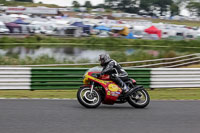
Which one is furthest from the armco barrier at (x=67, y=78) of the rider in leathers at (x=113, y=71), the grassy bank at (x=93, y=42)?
the grassy bank at (x=93, y=42)

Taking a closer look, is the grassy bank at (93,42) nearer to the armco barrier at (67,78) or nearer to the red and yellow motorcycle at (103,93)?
the armco barrier at (67,78)

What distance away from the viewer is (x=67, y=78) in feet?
43.6

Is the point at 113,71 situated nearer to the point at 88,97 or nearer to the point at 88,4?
the point at 88,97

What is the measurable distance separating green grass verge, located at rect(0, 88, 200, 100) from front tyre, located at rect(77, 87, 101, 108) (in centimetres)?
326

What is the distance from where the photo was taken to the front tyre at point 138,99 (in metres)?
9.16

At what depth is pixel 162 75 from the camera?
13914mm

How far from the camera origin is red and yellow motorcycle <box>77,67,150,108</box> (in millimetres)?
8766

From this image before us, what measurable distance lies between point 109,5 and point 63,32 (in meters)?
89.3

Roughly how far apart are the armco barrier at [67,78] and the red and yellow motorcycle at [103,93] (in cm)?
421

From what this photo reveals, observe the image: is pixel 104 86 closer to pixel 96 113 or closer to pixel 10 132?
pixel 96 113

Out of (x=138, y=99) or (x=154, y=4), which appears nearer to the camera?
(x=138, y=99)

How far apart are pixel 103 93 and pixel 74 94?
3860 mm

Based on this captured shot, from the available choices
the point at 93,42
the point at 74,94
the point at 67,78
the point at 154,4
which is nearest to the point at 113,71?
the point at 74,94

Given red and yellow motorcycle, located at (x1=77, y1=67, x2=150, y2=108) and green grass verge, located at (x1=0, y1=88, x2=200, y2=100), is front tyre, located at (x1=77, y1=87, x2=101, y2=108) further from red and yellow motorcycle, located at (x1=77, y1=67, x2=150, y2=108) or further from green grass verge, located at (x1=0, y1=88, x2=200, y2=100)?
green grass verge, located at (x1=0, y1=88, x2=200, y2=100)
